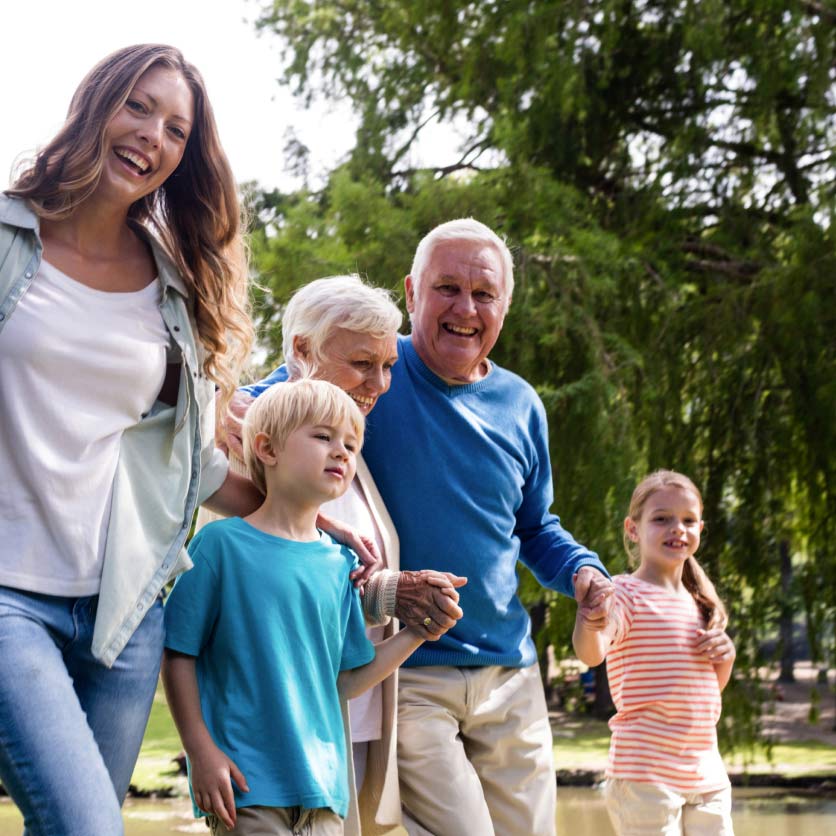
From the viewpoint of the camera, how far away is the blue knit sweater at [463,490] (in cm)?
232

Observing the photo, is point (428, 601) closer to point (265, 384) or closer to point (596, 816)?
point (265, 384)

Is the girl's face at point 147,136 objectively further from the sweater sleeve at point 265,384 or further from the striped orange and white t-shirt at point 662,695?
the striped orange and white t-shirt at point 662,695

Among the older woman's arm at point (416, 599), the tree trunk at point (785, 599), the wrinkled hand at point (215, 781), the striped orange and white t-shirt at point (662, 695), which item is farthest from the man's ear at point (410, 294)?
the tree trunk at point (785, 599)

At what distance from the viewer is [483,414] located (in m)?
2.46

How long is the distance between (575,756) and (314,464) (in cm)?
754

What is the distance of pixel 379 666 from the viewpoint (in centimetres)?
199

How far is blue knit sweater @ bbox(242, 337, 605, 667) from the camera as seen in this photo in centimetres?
232

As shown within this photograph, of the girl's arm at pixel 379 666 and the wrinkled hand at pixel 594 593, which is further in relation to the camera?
the wrinkled hand at pixel 594 593

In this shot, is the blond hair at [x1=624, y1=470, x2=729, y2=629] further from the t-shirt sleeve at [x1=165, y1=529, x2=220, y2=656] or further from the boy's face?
the t-shirt sleeve at [x1=165, y1=529, x2=220, y2=656]

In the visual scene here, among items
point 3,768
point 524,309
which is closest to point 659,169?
point 524,309

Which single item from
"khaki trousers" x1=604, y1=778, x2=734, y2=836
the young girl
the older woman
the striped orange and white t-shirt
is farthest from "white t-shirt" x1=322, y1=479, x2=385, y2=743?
"khaki trousers" x1=604, y1=778, x2=734, y2=836

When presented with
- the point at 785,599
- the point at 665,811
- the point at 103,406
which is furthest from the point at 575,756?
the point at 103,406

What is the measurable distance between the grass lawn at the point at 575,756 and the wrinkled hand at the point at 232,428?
584 centimetres

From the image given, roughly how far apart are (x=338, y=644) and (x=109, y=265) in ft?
2.07
